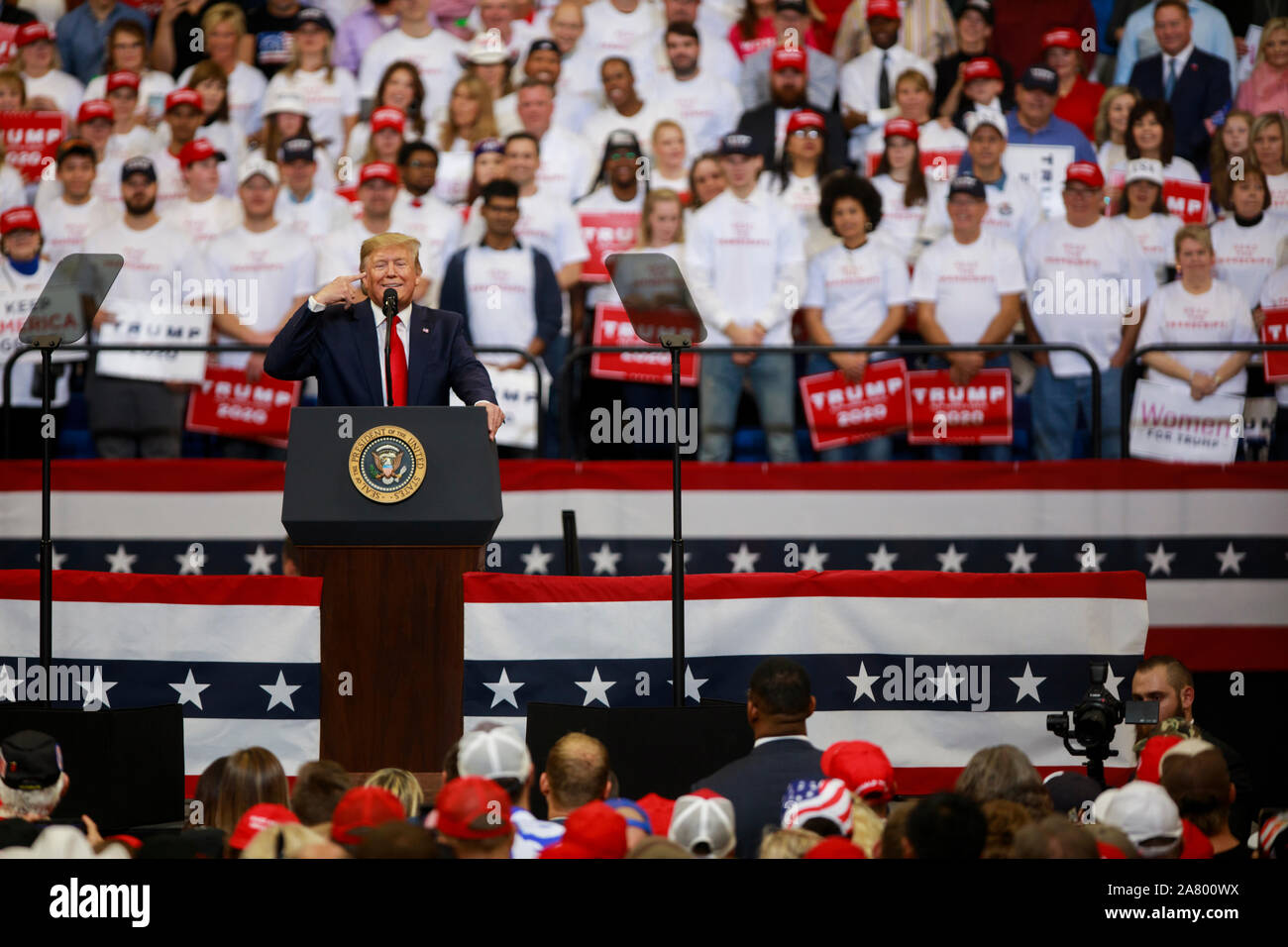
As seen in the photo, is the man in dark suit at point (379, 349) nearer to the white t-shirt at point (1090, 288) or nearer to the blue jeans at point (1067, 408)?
the blue jeans at point (1067, 408)

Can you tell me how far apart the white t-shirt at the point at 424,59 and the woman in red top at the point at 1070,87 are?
3.92 meters

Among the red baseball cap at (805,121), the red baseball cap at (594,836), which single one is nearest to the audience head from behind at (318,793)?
the red baseball cap at (594,836)

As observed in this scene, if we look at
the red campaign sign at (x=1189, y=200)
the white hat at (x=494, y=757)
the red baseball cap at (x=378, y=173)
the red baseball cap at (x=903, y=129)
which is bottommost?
the white hat at (x=494, y=757)

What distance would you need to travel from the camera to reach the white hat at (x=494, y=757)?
5.01 meters

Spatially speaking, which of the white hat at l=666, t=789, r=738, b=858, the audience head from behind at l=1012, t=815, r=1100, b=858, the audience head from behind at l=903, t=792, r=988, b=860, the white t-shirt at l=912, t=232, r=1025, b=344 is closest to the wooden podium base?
the white hat at l=666, t=789, r=738, b=858

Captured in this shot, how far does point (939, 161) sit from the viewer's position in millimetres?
11328

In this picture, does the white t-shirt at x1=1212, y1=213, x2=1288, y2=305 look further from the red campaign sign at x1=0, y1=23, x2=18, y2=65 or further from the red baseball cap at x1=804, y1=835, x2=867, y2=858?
the red campaign sign at x1=0, y1=23, x2=18, y2=65

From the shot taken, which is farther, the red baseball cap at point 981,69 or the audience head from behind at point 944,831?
the red baseball cap at point 981,69

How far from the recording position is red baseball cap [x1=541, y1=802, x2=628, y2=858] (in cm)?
441

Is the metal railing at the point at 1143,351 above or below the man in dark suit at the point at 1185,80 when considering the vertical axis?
below
